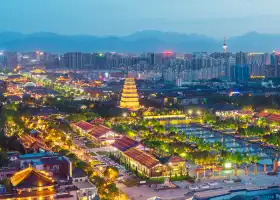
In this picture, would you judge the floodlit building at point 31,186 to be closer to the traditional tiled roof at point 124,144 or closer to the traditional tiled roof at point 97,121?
the traditional tiled roof at point 124,144

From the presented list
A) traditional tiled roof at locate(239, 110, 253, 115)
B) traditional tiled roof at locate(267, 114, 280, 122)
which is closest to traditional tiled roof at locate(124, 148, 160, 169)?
traditional tiled roof at locate(267, 114, 280, 122)

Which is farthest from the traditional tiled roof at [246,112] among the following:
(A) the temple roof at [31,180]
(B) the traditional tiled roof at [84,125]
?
(A) the temple roof at [31,180]

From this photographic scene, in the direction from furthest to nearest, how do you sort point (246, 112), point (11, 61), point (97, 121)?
1. point (11, 61)
2. point (246, 112)
3. point (97, 121)

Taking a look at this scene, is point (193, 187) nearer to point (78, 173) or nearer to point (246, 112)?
point (78, 173)

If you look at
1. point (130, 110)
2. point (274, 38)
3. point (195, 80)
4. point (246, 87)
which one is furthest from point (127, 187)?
point (274, 38)

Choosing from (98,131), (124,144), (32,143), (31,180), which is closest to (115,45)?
(98,131)

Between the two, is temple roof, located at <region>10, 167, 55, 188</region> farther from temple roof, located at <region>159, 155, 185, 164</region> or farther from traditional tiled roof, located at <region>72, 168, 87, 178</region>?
temple roof, located at <region>159, 155, 185, 164</region>
